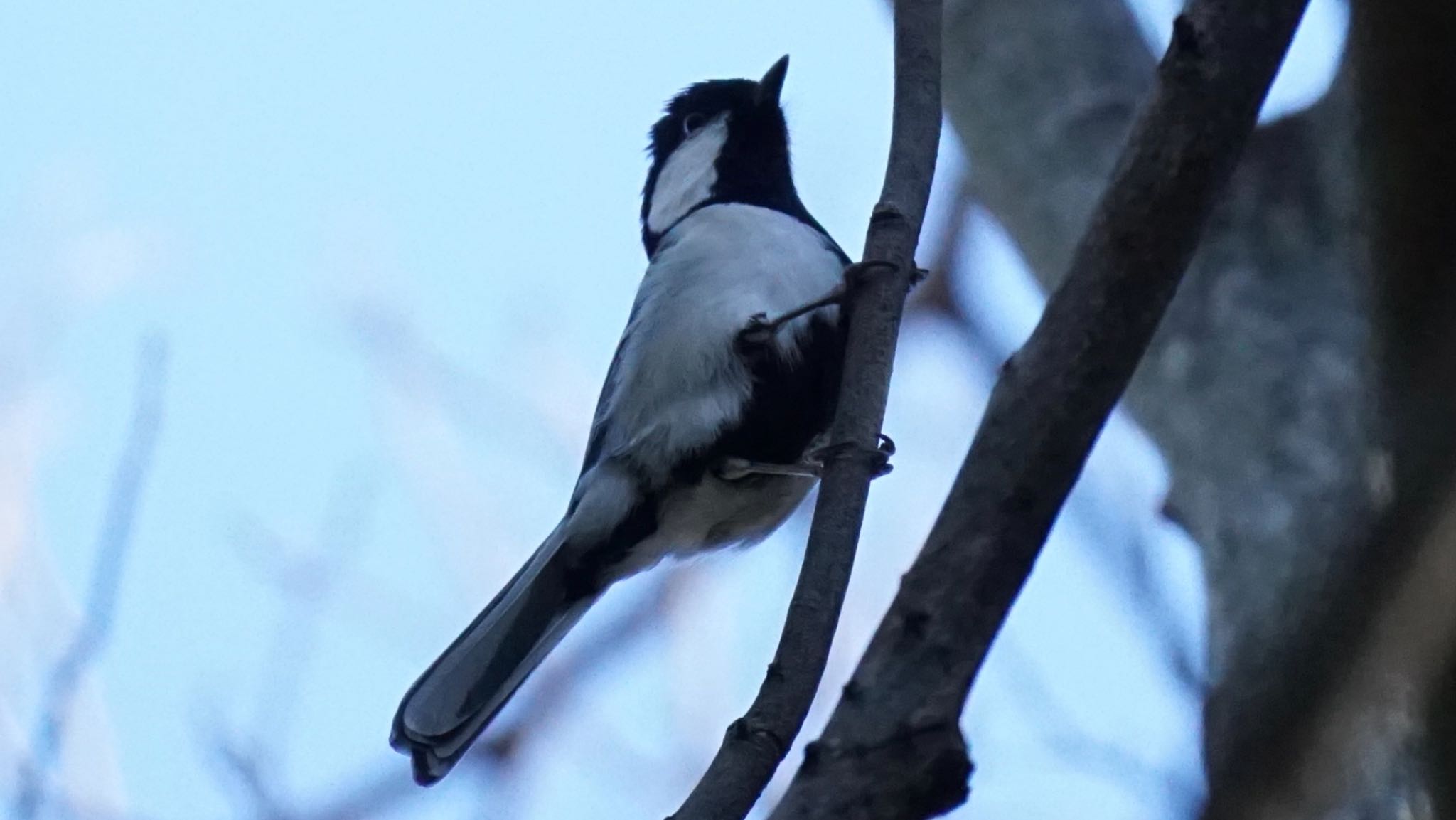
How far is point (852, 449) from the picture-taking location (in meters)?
2.00

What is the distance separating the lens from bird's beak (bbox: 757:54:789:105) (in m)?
4.42

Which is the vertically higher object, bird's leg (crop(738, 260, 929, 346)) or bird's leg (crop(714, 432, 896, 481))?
bird's leg (crop(738, 260, 929, 346))

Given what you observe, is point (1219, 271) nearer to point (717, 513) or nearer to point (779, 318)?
point (779, 318)

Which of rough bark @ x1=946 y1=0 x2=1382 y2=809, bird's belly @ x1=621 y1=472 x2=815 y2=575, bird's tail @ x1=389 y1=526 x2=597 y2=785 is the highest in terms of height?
rough bark @ x1=946 y1=0 x2=1382 y2=809

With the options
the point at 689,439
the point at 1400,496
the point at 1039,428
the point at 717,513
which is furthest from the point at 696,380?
the point at 1400,496

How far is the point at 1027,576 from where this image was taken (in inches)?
52.3

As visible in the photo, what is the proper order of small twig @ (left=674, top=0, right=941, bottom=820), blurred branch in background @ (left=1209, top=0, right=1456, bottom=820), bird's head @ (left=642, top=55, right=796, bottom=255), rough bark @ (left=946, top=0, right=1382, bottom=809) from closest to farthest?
blurred branch in background @ (left=1209, top=0, right=1456, bottom=820) < small twig @ (left=674, top=0, right=941, bottom=820) < rough bark @ (left=946, top=0, right=1382, bottom=809) < bird's head @ (left=642, top=55, right=796, bottom=255)

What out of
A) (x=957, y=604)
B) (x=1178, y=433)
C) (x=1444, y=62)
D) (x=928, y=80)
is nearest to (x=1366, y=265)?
(x=1444, y=62)

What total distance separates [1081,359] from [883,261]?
90 cm

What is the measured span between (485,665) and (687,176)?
1.77 metres

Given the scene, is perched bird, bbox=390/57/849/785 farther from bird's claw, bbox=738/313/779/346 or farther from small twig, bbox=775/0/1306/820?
small twig, bbox=775/0/1306/820

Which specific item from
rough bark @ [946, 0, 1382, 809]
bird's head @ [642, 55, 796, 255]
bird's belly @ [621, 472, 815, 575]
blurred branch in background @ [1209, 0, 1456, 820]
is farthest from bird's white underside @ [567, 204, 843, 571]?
blurred branch in background @ [1209, 0, 1456, 820]

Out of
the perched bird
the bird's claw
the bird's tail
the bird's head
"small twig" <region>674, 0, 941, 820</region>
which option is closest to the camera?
"small twig" <region>674, 0, 941, 820</region>

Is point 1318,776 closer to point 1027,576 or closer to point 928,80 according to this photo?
point 1027,576
